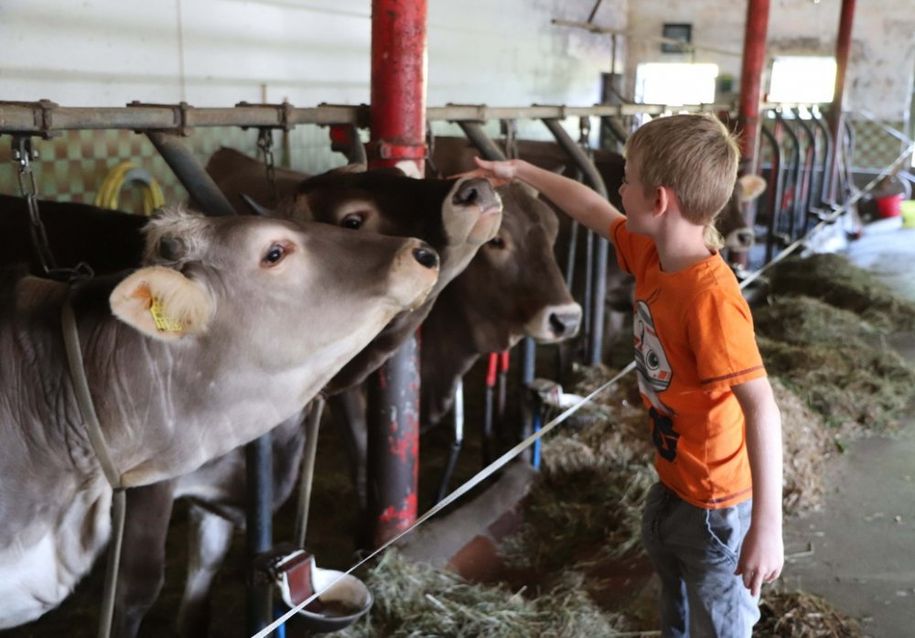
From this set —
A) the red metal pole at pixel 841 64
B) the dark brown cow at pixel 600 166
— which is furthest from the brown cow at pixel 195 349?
the red metal pole at pixel 841 64

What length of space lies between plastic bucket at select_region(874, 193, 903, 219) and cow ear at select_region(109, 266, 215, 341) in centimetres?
1173

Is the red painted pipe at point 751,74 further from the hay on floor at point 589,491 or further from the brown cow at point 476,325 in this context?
the brown cow at point 476,325

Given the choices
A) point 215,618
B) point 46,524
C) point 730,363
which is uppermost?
point 730,363

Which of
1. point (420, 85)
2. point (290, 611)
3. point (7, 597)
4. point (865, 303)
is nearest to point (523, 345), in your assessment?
point (420, 85)

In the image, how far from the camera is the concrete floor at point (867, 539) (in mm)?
3309

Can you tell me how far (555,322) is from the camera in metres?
3.84

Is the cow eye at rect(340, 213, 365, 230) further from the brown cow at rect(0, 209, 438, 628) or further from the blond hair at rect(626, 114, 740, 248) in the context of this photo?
the blond hair at rect(626, 114, 740, 248)

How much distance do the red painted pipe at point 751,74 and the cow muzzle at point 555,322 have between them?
4280 mm

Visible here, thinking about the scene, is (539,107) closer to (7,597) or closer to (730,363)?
(730,363)

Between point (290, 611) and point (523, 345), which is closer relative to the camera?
point (290, 611)

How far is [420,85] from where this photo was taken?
9.52 feet

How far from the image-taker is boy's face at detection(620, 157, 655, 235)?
2195mm

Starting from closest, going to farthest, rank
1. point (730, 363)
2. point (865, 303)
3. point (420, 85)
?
point (730, 363)
point (420, 85)
point (865, 303)

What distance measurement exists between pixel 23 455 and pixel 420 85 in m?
1.54
